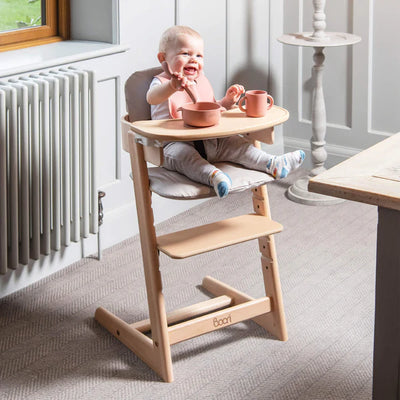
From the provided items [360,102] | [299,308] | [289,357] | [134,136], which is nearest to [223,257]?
[299,308]

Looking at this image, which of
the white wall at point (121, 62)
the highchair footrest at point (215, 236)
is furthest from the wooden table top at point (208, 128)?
the white wall at point (121, 62)

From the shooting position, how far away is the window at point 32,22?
3154 mm

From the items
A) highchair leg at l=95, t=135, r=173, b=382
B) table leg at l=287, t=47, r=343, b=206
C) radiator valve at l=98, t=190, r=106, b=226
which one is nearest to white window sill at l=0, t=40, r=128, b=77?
radiator valve at l=98, t=190, r=106, b=226

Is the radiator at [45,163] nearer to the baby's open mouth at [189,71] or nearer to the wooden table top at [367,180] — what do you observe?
the baby's open mouth at [189,71]

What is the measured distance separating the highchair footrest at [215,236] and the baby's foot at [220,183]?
0.52 ft

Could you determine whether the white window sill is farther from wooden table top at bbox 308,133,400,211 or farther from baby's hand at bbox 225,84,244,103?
wooden table top at bbox 308,133,400,211

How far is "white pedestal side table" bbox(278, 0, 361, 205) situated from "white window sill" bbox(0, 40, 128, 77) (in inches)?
40.3

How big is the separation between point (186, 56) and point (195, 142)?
1.01 feet

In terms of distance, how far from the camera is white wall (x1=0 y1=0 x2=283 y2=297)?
3.21 m

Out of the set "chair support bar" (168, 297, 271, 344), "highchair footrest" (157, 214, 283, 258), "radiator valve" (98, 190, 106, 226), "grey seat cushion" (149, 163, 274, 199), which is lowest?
"chair support bar" (168, 297, 271, 344)

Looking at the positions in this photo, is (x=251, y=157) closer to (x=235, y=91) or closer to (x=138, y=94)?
(x=235, y=91)

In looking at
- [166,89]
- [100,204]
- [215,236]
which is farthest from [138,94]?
[100,204]

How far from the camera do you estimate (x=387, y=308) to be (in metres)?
1.83

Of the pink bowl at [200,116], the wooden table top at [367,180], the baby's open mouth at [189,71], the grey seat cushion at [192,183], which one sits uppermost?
the baby's open mouth at [189,71]
